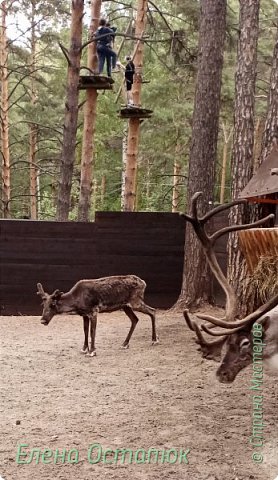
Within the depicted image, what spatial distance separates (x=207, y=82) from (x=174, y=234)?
5.88ft

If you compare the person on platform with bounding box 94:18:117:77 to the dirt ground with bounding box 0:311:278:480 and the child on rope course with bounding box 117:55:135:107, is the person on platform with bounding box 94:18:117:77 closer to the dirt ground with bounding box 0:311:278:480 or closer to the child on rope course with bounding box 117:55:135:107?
the child on rope course with bounding box 117:55:135:107

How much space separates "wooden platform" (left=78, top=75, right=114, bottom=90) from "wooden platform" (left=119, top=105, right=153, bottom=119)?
0.79 meters

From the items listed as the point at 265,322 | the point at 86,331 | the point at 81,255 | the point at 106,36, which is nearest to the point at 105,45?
the point at 106,36

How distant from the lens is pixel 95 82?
709cm

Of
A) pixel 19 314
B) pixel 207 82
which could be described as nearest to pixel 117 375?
pixel 19 314

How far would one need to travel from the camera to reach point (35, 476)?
94.4 inches

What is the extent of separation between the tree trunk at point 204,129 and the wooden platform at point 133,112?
151 cm

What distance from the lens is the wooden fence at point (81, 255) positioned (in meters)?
6.68

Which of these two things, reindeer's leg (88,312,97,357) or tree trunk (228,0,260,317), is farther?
tree trunk (228,0,260,317)

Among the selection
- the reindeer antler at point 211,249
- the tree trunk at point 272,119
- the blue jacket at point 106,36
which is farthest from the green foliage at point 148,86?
the reindeer antler at point 211,249

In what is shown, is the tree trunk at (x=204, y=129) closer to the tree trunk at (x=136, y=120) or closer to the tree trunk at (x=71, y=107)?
the tree trunk at (x=71, y=107)

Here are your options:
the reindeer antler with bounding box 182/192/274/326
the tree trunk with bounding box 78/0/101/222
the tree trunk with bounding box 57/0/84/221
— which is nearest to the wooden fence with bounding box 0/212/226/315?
the tree trunk with bounding box 57/0/84/221

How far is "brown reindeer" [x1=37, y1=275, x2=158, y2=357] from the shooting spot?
4266 millimetres

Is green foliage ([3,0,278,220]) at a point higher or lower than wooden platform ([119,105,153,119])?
higher
